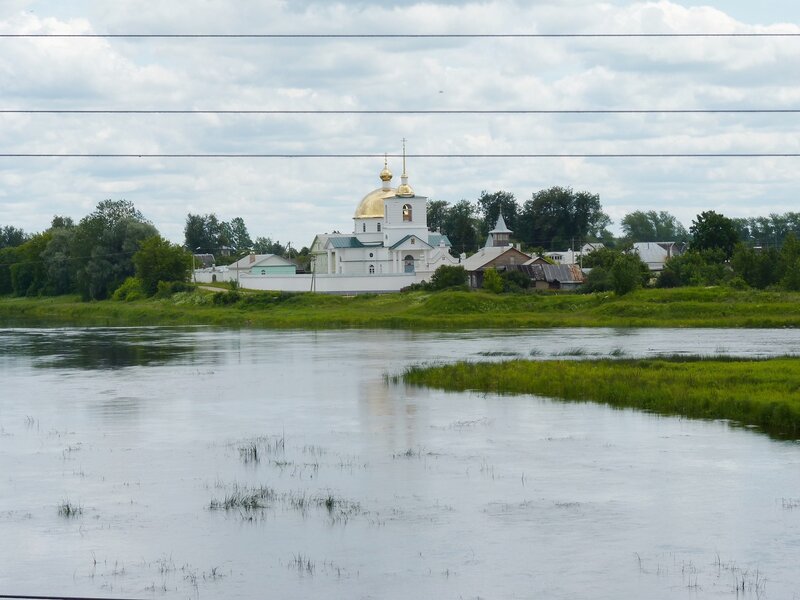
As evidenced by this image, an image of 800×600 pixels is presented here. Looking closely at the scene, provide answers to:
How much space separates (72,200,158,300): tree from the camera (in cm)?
11075

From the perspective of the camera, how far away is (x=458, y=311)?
7956 centimetres

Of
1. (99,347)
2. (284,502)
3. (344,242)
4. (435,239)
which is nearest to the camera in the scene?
(284,502)

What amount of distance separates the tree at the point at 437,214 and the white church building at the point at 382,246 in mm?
38719

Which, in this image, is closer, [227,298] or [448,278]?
[227,298]

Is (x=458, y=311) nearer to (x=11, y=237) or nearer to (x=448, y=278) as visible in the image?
(x=448, y=278)

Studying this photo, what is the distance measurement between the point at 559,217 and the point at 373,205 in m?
30.0

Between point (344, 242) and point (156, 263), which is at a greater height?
point (344, 242)

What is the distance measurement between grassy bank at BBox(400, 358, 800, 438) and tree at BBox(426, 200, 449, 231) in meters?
119

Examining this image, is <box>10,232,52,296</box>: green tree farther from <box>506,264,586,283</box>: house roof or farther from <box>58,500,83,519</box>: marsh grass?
<box>58,500,83,519</box>: marsh grass

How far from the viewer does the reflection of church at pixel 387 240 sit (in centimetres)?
11106

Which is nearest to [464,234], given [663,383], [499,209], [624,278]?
[499,209]

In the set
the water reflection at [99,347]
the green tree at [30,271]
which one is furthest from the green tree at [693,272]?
the green tree at [30,271]

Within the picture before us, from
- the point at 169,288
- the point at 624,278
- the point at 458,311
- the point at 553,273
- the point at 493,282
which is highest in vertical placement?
the point at 553,273

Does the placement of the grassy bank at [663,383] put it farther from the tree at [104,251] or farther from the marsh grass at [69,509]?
the tree at [104,251]
